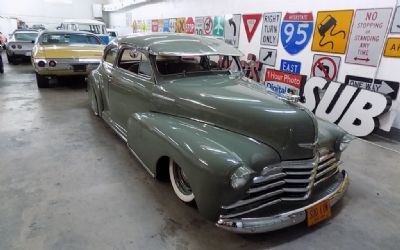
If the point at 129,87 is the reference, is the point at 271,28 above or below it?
above

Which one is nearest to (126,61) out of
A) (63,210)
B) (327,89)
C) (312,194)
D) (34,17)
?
(63,210)

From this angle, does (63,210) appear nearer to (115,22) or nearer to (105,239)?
(105,239)

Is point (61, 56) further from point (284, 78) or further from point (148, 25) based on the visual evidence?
point (148, 25)

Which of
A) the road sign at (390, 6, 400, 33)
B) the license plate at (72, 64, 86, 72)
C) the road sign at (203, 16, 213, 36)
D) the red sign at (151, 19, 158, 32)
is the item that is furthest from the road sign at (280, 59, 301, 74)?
the red sign at (151, 19, 158, 32)

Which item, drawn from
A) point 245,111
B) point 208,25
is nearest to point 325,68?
point 245,111

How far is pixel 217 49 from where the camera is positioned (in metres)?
3.08

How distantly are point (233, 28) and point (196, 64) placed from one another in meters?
4.43

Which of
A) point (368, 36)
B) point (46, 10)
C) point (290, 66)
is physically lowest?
point (290, 66)

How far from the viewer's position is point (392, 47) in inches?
158

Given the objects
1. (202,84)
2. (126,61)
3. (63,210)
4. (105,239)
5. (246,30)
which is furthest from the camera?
(246,30)

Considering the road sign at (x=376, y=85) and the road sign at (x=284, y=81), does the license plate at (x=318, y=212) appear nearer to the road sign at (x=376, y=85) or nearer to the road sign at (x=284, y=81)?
the road sign at (x=376, y=85)

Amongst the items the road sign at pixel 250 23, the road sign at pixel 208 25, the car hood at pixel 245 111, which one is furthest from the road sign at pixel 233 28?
the car hood at pixel 245 111

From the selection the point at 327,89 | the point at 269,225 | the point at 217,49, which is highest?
the point at 217,49

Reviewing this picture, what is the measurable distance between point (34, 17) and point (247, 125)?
23069mm
